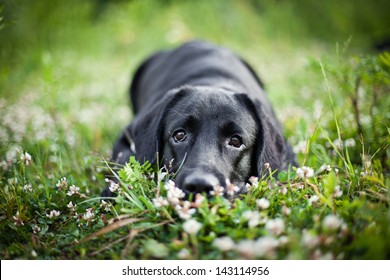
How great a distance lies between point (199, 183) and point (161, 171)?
503mm

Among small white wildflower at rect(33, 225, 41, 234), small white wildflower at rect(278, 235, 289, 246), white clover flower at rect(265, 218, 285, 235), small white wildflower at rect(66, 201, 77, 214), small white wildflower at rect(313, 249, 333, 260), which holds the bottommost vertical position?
small white wildflower at rect(33, 225, 41, 234)

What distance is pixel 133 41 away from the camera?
8898 mm

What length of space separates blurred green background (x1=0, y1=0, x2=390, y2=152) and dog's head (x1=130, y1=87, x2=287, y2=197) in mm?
1274

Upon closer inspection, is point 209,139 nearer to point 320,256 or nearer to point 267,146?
point 267,146

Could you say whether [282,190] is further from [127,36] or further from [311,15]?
[311,15]

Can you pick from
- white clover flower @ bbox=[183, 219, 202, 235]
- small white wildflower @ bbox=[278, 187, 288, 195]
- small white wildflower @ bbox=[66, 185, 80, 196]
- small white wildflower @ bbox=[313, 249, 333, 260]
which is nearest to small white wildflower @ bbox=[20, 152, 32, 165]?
small white wildflower @ bbox=[66, 185, 80, 196]

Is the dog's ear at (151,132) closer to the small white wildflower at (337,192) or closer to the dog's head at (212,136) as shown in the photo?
the dog's head at (212,136)

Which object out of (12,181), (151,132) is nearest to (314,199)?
(151,132)

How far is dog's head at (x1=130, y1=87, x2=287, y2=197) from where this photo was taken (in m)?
2.58

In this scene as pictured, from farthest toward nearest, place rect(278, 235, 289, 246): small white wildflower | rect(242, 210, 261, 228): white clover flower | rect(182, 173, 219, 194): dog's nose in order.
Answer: rect(182, 173, 219, 194): dog's nose < rect(242, 210, 261, 228): white clover flower < rect(278, 235, 289, 246): small white wildflower

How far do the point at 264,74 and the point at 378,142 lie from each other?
4.60 m

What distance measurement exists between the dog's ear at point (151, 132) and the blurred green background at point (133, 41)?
39.3 inches

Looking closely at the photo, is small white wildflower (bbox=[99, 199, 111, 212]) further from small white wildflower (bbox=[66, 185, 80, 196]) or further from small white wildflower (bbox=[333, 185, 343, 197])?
small white wildflower (bbox=[333, 185, 343, 197])
